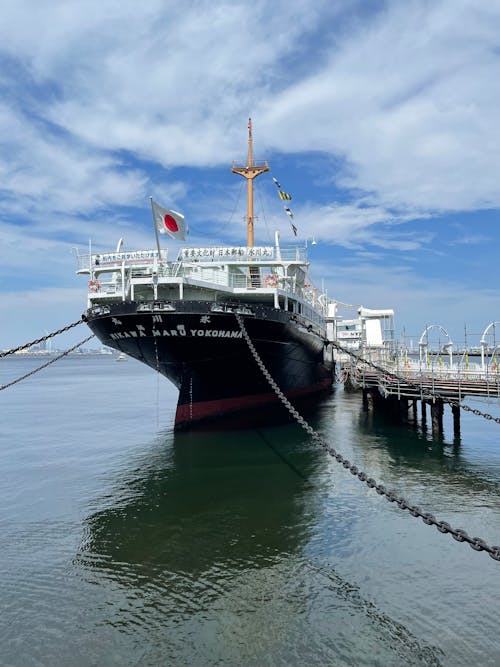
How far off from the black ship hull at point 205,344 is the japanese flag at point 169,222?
354 cm

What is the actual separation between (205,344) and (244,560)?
13521 mm

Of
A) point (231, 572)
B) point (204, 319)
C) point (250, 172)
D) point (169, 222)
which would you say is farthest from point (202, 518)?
point (250, 172)

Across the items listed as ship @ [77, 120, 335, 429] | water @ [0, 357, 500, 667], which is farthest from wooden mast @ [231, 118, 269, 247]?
water @ [0, 357, 500, 667]

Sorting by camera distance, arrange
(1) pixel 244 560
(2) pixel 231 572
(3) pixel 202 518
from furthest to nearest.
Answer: (3) pixel 202 518 < (1) pixel 244 560 < (2) pixel 231 572

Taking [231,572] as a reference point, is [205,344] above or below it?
above

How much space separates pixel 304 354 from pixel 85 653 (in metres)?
27.4

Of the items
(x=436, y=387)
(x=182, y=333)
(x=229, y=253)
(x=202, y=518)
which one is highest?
(x=229, y=253)

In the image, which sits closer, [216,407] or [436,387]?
[436,387]

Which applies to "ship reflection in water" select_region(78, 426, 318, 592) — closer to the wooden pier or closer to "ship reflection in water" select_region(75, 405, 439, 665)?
"ship reflection in water" select_region(75, 405, 439, 665)

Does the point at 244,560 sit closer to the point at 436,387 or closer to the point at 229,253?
the point at 436,387

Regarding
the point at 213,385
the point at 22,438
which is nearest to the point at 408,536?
Result: the point at 213,385

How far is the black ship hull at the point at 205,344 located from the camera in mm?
22922

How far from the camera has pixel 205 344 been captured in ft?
78.3

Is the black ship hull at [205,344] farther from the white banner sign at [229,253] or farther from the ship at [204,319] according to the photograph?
the white banner sign at [229,253]
